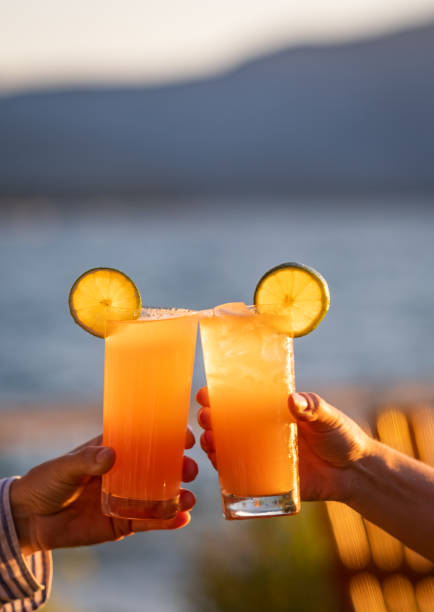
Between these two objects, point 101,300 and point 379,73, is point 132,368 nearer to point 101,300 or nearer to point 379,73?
point 101,300

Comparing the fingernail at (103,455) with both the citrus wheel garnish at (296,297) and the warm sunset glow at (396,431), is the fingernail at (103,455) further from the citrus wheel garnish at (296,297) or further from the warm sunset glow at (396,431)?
the warm sunset glow at (396,431)

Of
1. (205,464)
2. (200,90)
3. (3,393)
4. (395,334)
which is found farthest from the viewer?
(200,90)

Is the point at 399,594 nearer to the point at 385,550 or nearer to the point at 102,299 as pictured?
the point at 385,550

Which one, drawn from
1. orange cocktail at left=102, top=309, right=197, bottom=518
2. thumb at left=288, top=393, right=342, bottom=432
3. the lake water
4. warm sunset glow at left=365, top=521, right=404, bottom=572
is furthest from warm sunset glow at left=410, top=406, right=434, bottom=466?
the lake water

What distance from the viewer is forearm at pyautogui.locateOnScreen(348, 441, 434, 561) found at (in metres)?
2.78

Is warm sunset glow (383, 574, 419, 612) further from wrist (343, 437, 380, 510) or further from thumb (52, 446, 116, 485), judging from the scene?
thumb (52, 446, 116, 485)

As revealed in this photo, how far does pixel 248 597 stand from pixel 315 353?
23.9m

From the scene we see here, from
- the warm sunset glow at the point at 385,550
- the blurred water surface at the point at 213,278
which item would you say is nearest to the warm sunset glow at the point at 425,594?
the warm sunset glow at the point at 385,550

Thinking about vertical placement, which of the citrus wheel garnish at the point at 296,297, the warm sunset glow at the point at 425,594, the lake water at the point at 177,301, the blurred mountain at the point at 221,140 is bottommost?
the warm sunset glow at the point at 425,594

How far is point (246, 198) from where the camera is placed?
92688mm

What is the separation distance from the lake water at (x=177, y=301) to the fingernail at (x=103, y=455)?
2.56 m

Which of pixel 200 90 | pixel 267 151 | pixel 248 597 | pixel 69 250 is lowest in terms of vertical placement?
pixel 248 597

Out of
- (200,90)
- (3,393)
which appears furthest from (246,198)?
(3,393)

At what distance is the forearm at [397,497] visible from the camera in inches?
110
